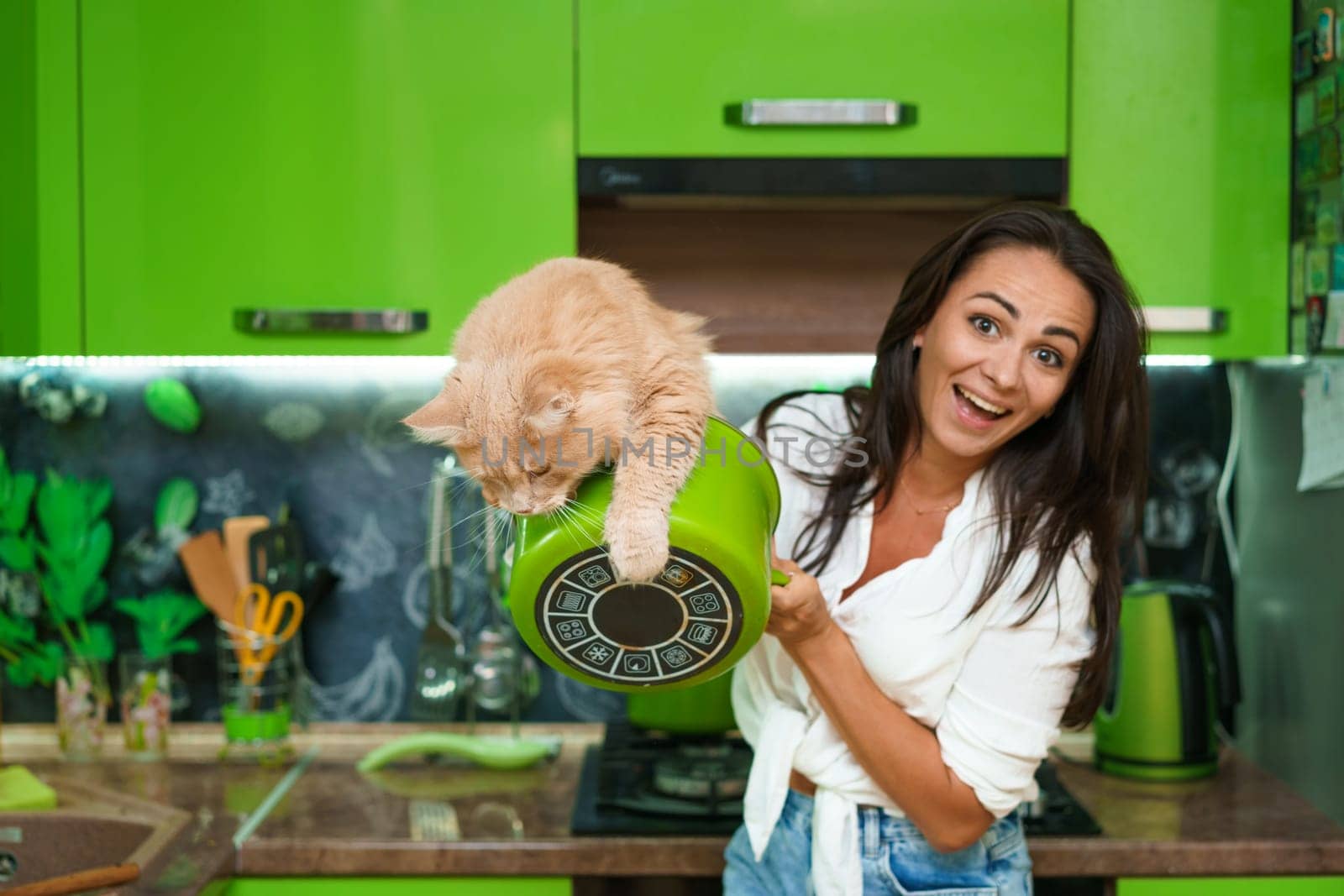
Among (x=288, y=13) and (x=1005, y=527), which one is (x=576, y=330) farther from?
(x=288, y=13)

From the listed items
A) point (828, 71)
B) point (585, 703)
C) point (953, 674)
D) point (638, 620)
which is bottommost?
point (585, 703)

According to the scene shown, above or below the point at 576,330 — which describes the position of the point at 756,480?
below

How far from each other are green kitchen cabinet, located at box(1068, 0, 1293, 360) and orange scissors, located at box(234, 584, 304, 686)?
1.36m

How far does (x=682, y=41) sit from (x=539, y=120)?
8.8 inches

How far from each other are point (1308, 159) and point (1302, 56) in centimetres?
14

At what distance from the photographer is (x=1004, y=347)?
3.82ft

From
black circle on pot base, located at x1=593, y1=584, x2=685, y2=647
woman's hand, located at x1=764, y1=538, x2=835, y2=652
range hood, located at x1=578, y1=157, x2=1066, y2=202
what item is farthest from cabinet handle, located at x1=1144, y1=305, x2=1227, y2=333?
black circle on pot base, located at x1=593, y1=584, x2=685, y2=647

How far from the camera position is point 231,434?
2066 mm

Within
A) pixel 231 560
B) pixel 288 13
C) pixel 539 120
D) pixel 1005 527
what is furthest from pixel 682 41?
pixel 231 560

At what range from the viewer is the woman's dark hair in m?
1.20

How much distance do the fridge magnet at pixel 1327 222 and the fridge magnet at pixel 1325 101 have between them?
0.35 feet

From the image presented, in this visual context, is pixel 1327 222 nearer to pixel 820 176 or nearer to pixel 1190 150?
pixel 1190 150

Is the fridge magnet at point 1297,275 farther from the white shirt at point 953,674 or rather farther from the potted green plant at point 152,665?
the potted green plant at point 152,665

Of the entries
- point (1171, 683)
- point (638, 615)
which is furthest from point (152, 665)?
point (1171, 683)
